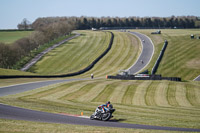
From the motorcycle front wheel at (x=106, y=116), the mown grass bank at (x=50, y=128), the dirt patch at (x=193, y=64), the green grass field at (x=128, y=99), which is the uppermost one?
the mown grass bank at (x=50, y=128)

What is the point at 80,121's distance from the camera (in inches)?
880

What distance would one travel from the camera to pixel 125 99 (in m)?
37.7

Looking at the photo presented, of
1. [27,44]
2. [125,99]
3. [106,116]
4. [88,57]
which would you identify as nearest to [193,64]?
[88,57]

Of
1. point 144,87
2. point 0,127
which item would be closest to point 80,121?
point 0,127

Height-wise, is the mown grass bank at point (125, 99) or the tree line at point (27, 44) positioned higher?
the tree line at point (27, 44)

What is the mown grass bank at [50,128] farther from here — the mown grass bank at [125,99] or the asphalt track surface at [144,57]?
the asphalt track surface at [144,57]

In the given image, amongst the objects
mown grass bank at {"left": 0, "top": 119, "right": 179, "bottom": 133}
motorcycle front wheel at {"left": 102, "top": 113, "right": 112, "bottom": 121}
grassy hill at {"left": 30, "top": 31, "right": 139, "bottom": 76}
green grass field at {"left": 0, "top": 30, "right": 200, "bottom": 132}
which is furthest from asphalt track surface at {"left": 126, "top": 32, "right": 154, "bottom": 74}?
mown grass bank at {"left": 0, "top": 119, "right": 179, "bottom": 133}

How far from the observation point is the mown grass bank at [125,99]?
27.6 meters

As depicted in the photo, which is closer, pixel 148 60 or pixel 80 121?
pixel 80 121

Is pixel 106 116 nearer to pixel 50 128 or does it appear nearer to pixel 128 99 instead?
pixel 50 128

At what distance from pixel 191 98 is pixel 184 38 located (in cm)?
8096

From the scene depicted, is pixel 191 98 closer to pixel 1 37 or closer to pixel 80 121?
pixel 80 121

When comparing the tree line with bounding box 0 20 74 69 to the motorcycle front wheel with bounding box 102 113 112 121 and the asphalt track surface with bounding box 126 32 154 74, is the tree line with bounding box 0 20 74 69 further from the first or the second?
the motorcycle front wheel with bounding box 102 113 112 121

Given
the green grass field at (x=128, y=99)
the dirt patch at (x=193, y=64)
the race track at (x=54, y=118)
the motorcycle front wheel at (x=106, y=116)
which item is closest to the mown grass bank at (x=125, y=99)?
the green grass field at (x=128, y=99)
